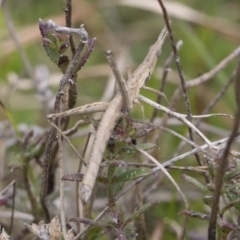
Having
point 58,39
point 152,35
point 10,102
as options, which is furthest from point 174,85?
point 58,39

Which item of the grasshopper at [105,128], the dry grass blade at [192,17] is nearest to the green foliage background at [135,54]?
the dry grass blade at [192,17]

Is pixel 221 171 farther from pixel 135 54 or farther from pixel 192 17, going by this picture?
pixel 135 54

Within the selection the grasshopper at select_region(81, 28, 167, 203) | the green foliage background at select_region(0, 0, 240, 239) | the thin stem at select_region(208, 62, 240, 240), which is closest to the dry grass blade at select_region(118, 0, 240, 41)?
the green foliage background at select_region(0, 0, 240, 239)

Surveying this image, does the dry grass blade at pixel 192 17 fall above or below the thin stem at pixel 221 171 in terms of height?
above

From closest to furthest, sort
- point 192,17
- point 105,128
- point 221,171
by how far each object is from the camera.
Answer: point 221,171
point 105,128
point 192,17

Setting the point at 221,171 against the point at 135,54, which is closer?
the point at 221,171

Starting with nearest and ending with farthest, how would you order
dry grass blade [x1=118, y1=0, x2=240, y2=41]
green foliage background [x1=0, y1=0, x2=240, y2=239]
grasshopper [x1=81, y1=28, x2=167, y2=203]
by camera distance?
grasshopper [x1=81, y1=28, x2=167, y2=203], green foliage background [x1=0, y1=0, x2=240, y2=239], dry grass blade [x1=118, y1=0, x2=240, y2=41]

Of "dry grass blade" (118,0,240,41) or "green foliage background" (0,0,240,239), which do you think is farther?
"dry grass blade" (118,0,240,41)

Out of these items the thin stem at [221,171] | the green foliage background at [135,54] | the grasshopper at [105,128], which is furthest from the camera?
the green foliage background at [135,54]

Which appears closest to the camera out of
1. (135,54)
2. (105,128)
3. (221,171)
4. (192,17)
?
(221,171)

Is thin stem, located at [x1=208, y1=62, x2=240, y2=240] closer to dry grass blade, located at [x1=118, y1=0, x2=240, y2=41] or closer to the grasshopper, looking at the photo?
the grasshopper

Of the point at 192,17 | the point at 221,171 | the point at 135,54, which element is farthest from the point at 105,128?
the point at 135,54

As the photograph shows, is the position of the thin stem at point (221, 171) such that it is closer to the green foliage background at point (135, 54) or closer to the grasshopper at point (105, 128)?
the grasshopper at point (105, 128)

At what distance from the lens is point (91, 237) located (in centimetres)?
99
